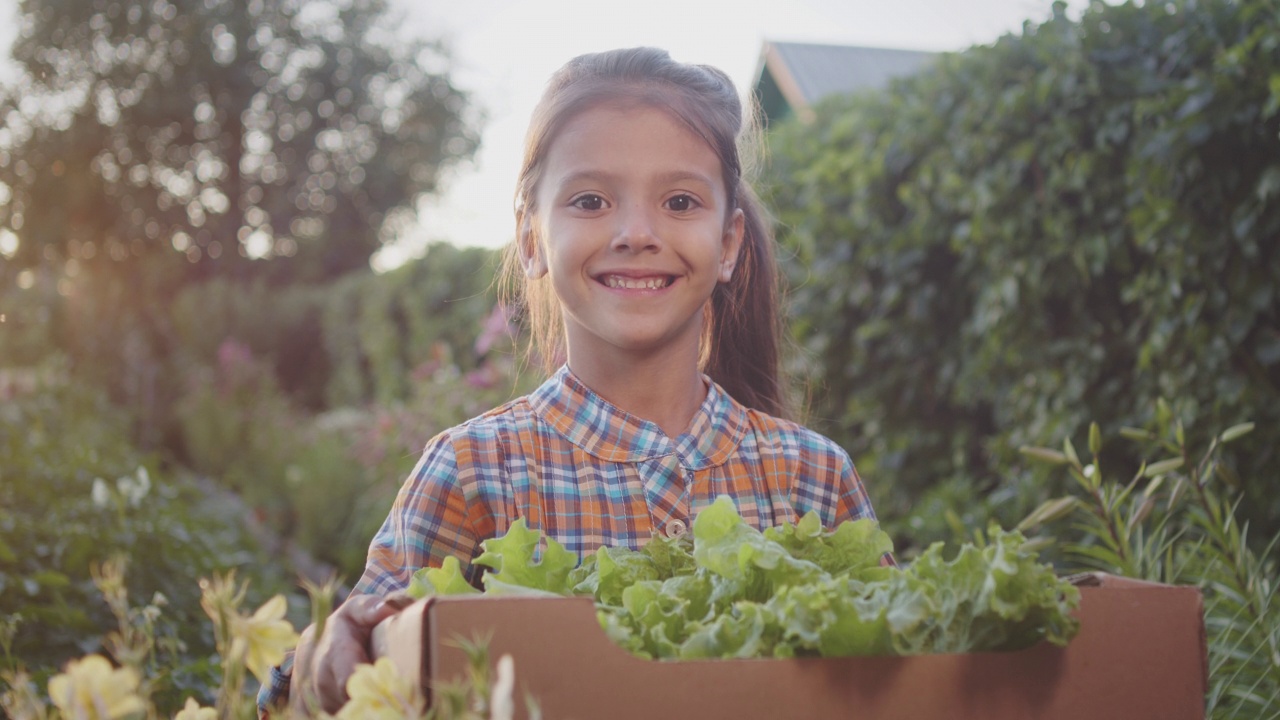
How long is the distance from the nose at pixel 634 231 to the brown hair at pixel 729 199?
210 mm

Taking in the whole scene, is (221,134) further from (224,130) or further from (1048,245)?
(1048,245)

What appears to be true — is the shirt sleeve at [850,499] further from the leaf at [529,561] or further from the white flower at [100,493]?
the white flower at [100,493]

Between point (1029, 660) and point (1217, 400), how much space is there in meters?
2.64

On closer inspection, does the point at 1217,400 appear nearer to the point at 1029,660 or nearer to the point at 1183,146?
the point at 1183,146

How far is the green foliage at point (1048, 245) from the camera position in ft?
10.2

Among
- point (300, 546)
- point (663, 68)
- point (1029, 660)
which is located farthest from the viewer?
point (300, 546)

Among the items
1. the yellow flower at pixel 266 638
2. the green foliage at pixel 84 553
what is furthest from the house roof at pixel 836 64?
the yellow flower at pixel 266 638

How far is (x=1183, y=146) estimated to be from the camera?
3119 mm

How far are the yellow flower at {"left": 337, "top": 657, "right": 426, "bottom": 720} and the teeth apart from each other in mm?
976

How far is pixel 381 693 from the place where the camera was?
0.74 metres

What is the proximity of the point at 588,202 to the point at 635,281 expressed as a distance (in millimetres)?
142

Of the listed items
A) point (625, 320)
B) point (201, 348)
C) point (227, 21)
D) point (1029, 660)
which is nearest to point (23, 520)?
point (625, 320)

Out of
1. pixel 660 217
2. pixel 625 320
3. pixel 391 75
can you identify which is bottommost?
pixel 625 320

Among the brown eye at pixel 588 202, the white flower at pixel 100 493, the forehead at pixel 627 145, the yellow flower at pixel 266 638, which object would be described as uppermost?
Answer: the forehead at pixel 627 145
